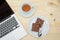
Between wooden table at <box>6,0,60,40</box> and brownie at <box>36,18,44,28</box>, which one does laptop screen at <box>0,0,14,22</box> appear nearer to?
wooden table at <box>6,0,60,40</box>

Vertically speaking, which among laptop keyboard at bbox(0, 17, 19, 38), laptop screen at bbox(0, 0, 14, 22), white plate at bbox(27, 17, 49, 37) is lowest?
white plate at bbox(27, 17, 49, 37)

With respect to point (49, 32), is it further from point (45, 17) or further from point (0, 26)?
point (0, 26)

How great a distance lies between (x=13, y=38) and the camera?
1.27 metres

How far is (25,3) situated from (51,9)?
181 mm

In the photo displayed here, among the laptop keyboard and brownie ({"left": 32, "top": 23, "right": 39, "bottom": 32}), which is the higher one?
the laptop keyboard

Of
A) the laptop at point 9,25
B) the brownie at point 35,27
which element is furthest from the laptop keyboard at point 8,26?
the brownie at point 35,27

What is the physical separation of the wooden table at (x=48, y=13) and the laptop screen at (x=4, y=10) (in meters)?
0.03

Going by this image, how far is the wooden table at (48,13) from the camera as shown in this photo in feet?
4.16

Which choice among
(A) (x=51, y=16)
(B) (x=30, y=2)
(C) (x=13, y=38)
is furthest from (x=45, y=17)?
(C) (x=13, y=38)

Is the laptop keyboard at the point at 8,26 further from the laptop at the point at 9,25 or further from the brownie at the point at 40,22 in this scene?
the brownie at the point at 40,22

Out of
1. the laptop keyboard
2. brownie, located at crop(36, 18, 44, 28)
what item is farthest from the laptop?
brownie, located at crop(36, 18, 44, 28)

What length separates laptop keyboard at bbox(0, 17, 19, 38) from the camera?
1.27 meters

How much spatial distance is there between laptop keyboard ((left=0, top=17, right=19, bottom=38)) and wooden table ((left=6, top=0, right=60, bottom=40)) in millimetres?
48

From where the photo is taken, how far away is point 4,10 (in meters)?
1.29
